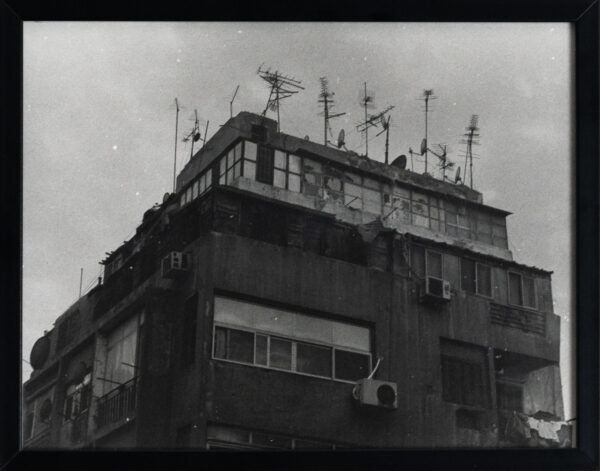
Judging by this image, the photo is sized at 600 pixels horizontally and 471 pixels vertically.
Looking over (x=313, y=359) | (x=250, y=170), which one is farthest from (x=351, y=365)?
(x=250, y=170)

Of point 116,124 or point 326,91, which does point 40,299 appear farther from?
point 326,91

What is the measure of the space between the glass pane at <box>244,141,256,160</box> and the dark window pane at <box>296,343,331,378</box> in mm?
786

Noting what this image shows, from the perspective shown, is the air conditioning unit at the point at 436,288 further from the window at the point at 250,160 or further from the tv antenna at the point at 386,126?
the window at the point at 250,160

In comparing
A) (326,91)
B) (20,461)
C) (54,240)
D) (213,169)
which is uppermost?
(326,91)

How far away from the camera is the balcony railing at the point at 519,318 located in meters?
3.68

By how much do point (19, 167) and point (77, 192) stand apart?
0.26 metres

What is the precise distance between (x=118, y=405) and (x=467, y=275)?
1454 millimetres

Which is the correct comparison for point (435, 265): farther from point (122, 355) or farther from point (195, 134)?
point (122, 355)

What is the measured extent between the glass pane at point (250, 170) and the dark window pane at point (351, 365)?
772 mm

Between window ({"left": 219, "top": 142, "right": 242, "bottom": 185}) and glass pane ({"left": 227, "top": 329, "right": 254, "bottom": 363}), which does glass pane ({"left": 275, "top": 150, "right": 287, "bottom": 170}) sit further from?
glass pane ({"left": 227, "top": 329, "right": 254, "bottom": 363})

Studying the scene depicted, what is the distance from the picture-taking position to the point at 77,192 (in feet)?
11.5

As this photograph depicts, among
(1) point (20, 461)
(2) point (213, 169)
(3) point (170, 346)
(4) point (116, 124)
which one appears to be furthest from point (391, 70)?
(1) point (20, 461)

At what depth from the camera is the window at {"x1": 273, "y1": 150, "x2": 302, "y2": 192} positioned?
3.71 metres

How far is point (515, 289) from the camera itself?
377 centimetres
